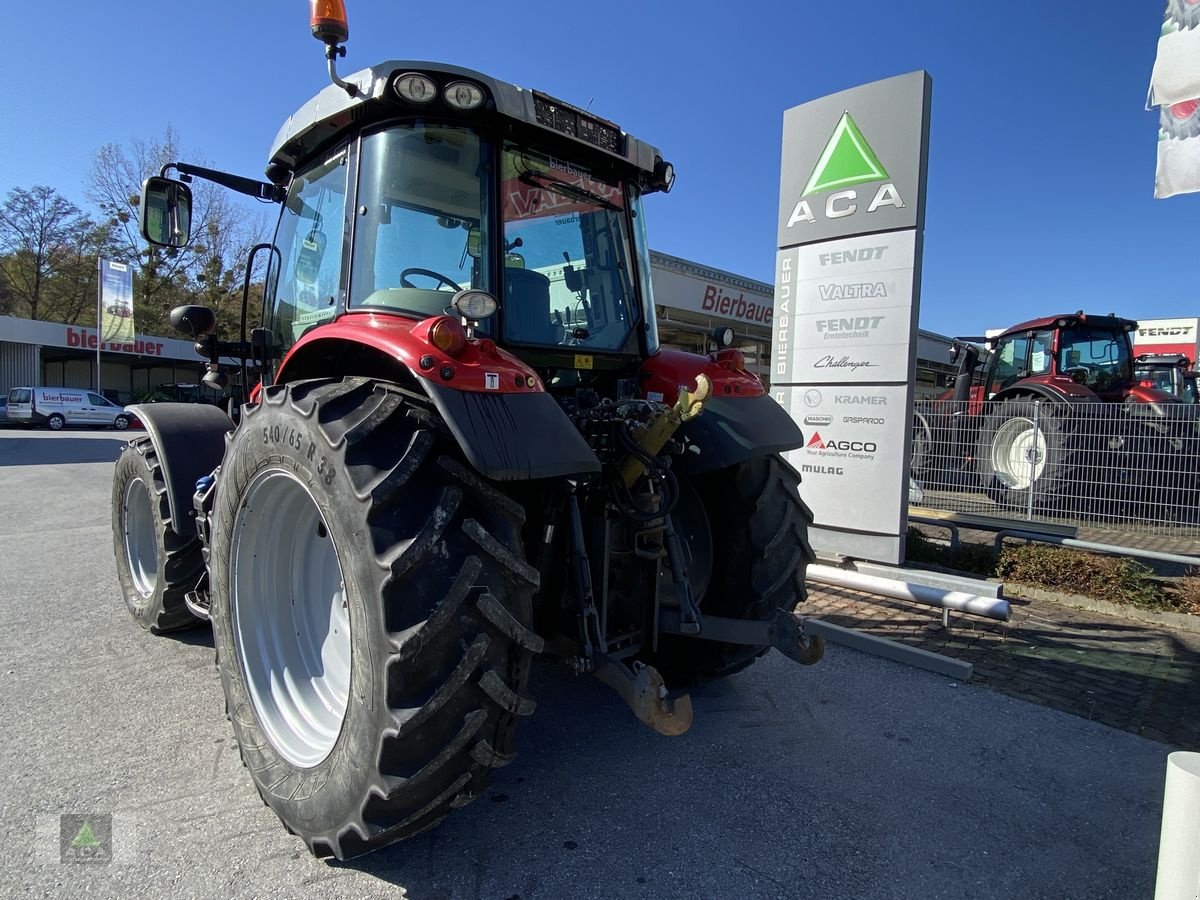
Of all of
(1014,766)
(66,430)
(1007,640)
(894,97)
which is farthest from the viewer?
(66,430)

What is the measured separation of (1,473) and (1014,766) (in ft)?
49.5

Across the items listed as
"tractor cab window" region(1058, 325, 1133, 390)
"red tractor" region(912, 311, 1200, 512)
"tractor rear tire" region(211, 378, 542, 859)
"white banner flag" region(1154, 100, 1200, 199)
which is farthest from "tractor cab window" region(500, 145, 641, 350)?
"tractor cab window" region(1058, 325, 1133, 390)

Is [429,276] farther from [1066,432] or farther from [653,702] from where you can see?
[1066,432]

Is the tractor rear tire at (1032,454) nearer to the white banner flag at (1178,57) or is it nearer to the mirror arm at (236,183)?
the white banner flag at (1178,57)

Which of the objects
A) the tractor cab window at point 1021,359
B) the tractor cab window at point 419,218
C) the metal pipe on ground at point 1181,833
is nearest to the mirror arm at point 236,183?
the tractor cab window at point 419,218

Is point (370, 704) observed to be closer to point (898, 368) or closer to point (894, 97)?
point (898, 368)

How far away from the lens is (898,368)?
18.6 feet

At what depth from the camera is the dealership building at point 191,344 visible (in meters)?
14.5

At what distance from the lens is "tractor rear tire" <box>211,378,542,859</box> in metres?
1.88

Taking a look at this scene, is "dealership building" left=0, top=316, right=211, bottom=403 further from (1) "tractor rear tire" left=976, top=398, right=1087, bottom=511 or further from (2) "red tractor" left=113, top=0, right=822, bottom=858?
(2) "red tractor" left=113, top=0, right=822, bottom=858

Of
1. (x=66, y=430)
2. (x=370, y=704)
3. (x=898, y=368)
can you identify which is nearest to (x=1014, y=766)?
(x=370, y=704)

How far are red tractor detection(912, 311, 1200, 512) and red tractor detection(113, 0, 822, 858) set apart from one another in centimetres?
470

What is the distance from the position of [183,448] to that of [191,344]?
37.4m

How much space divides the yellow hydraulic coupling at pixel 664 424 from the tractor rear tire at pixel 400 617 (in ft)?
2.05
